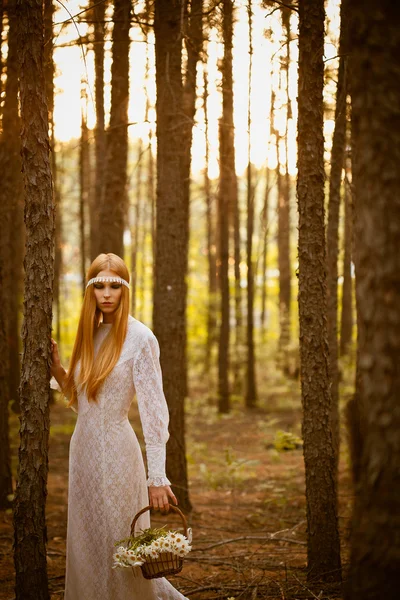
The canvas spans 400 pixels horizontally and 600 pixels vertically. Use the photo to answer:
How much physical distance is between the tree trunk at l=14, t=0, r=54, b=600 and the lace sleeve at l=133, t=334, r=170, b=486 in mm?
658

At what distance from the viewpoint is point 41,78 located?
13.5 ft

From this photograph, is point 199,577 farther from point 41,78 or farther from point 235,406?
point 235,406

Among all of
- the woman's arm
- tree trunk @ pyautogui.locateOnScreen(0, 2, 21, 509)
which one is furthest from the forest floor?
the woman's arm

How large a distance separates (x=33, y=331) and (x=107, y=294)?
0.57 metres

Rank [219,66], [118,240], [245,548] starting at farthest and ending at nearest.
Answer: [118,240] → [219,66] → [245,548]

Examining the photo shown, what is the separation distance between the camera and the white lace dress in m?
3.97

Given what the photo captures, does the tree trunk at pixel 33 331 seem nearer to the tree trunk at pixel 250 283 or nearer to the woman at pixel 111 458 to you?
the woman at pixel 111 458

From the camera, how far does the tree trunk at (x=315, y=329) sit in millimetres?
4703

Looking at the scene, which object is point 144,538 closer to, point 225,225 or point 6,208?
point 6,208

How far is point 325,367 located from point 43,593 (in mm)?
2655

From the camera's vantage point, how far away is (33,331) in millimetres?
4051

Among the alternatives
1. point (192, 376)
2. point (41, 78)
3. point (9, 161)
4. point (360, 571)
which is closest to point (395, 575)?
point (360, 571)

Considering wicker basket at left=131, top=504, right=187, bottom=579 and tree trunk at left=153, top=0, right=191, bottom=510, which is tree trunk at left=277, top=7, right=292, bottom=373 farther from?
wicker basket at left=131, top=504, right=187, bottom=579

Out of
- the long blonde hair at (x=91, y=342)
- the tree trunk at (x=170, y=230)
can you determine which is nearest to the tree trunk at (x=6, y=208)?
the tree trunk at (x=170, y=230)
